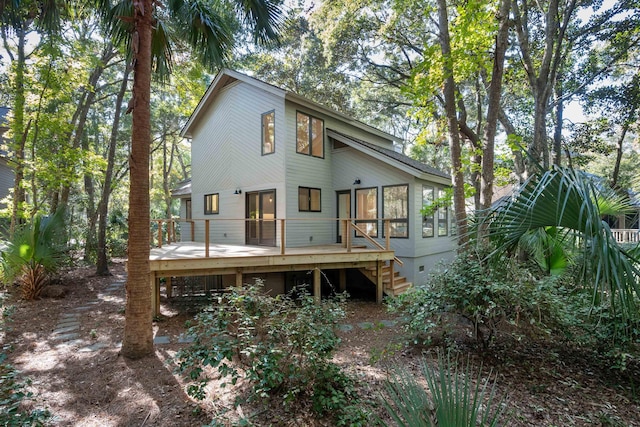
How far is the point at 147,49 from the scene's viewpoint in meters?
4.93

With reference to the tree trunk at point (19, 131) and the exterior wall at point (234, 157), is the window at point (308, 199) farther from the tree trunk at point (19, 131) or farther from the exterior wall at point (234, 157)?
the tree trunk at point (19, 131)

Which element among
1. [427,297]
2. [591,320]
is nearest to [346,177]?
[427,297]

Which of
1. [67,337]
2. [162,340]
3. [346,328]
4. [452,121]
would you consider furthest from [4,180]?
[452,121]

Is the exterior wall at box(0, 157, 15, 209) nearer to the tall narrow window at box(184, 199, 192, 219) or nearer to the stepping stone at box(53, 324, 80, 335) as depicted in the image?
the tall narrow window at box(184, 199, 192, 219)

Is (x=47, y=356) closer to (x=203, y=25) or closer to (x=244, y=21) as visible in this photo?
(x=203, y=25)

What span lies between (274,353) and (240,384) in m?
1.02

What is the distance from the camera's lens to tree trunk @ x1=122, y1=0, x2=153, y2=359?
4852mm

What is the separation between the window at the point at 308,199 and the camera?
10.5 m

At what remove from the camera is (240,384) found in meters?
3.88

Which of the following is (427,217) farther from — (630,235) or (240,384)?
(240,384)

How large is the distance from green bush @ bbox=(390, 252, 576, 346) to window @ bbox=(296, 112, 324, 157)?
269 inches

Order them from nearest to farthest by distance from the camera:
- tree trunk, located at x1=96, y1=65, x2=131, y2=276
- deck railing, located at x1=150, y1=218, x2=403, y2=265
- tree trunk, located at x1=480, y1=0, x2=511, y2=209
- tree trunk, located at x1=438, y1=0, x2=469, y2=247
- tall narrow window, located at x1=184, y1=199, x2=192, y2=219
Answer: tree trunk, located at x1=480, y1=0, x2=511, y2=209, tree trunk, located at x1=438, y1=0, x2=469, y2=247, deck railing, located at x1=150, y1=218, x2=403, y2=265, tree trunk, located at x1=96, y1=65, x2=131, y2=276, tall narrow window, located at x1=184, y1=199, x2=192, y2=219

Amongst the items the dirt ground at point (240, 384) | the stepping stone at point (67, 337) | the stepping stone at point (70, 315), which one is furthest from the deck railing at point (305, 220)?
the stepping stone at point (67, 337)

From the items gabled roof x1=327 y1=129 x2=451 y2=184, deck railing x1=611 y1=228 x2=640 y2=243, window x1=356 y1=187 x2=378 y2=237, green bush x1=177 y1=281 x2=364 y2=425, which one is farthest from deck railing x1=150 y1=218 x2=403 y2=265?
deck railing x1=611 y1=228 x2=640 y2=243
